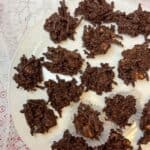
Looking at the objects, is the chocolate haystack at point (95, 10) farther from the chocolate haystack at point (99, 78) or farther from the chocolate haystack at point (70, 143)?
the chocolate haystack at point (70, 143)

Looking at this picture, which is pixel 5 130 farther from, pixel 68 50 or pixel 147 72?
pixel 147 72

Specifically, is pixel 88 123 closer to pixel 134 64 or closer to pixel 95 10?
pixel 134 64

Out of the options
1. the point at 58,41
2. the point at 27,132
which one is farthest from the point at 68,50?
the point at 27,132

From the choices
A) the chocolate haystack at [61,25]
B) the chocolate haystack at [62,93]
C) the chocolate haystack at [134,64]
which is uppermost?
the chocolate haystack at [61,25]

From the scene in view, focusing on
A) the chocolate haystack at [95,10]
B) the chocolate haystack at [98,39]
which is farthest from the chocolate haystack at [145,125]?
the chocolate haystack at [95,10]

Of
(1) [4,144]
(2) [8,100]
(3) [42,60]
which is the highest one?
(3) [42,60]

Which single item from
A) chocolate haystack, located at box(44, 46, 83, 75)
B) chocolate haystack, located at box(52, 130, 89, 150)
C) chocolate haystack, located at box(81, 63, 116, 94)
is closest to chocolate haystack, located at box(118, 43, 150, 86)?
chocolate haystack, located at box(81, 63, 116, 94)

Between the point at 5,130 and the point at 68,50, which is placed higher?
the point at 68,50
